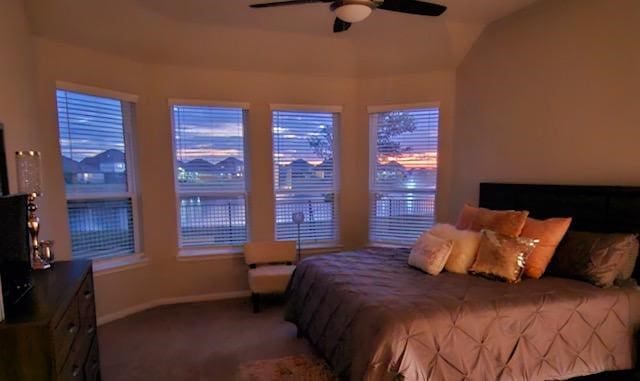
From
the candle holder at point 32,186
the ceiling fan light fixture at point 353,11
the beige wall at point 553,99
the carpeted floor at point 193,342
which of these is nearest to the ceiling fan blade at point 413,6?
the ceiling fan light fixture at point 353,11

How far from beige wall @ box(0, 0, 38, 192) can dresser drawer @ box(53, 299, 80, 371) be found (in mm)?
1046

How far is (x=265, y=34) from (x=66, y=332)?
318cm

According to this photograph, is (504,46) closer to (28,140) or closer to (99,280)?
(28,140)

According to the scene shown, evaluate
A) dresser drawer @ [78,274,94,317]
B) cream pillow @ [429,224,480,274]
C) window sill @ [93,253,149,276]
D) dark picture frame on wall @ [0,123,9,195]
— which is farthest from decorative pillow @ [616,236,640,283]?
window sill @ [93,253,149,276]

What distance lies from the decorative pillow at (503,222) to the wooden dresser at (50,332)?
2.88 meters

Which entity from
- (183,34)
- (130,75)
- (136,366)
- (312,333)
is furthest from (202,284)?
(183,34)

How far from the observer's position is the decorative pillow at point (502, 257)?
2498 mm

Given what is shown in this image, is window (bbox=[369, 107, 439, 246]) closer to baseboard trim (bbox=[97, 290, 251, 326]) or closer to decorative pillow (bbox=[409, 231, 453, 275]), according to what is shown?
decorative pillow (bbox=[409, 231, 453, 275])

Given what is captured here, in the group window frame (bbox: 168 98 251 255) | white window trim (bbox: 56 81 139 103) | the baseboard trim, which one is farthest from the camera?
window frame (bbox: 168 98 251 255)

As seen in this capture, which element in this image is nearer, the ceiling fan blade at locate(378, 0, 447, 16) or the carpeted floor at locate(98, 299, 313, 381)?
the ceiling fan blade at locate(378, 0, 447, 16)

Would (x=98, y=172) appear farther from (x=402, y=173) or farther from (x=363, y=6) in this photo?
(x=402, y=173)

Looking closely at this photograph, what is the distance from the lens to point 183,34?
140 inches

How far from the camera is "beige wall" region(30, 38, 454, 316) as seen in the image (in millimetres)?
3427

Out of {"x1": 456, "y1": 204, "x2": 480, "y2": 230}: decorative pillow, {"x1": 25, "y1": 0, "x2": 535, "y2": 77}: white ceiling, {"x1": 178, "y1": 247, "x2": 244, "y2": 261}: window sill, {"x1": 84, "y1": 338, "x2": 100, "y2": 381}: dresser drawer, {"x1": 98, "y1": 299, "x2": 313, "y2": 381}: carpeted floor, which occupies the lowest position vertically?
{"x1": 98, "y1": 299, "x2": 313, "y2": 381}: carpeted floor
